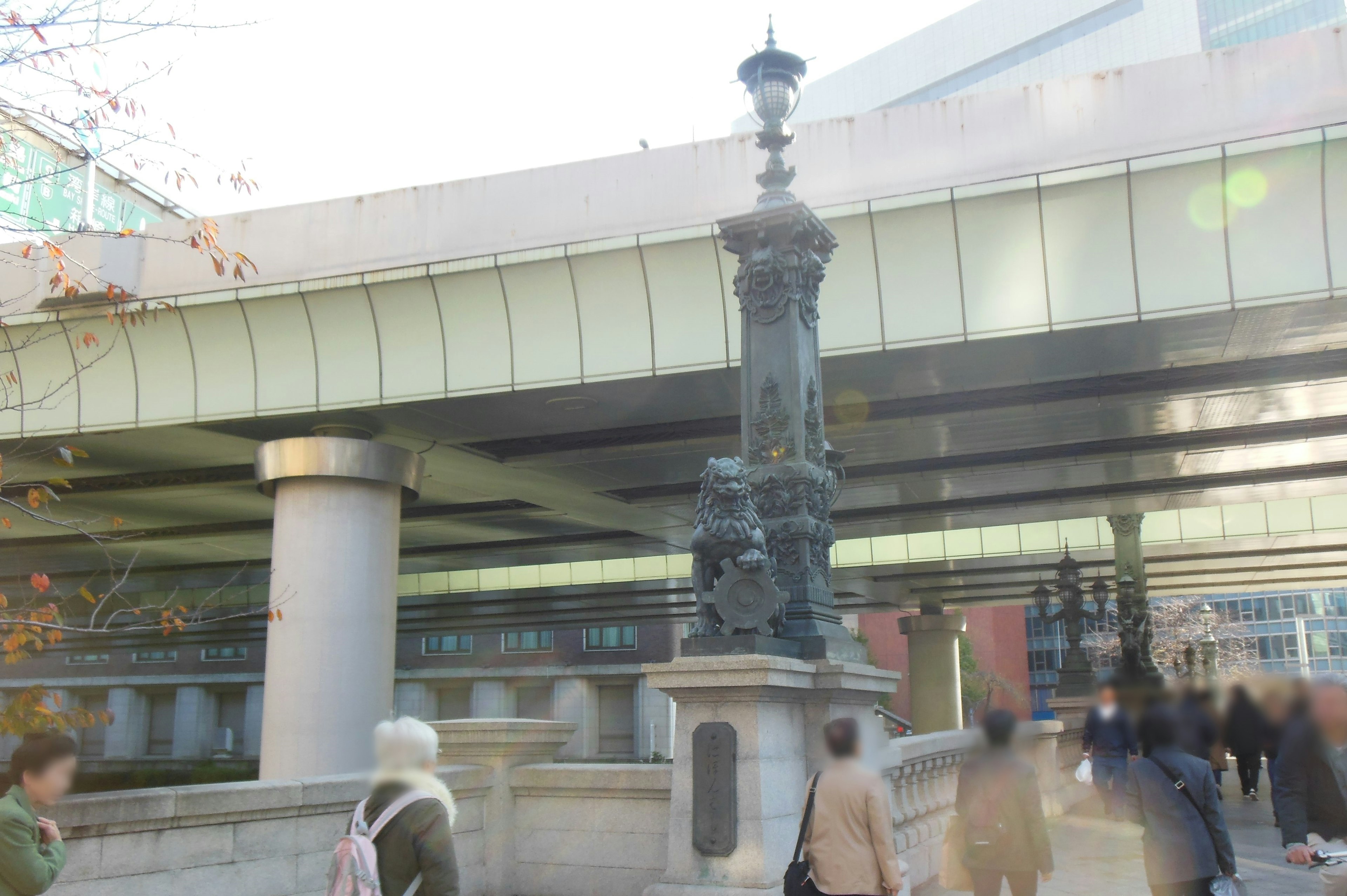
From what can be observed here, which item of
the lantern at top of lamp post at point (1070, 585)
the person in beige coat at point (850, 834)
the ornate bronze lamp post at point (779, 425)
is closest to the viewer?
the person in beige coat at point (850, 834)

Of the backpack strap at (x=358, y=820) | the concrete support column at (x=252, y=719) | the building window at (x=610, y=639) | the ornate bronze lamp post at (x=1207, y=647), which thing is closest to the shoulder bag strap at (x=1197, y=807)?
the backpack strap at (x=358, y=820)

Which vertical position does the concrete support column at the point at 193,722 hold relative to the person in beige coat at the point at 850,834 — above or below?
below

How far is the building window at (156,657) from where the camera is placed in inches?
2564

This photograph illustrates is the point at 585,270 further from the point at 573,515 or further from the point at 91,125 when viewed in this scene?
the point at 573,515

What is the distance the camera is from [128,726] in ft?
217

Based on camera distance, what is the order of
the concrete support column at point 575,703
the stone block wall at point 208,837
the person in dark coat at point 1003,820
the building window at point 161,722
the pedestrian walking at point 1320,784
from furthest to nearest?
the building window at point 161,722, the concrete support column at point 575,703, the person in dark coat at point 1003,820, the stone block wall at point 208,837, the pedestrian walking at point 1320,784

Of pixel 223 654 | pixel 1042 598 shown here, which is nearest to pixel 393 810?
pixel 1042 598

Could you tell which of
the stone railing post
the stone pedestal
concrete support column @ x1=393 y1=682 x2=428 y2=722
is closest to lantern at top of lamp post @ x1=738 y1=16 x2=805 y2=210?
the stone pedestal

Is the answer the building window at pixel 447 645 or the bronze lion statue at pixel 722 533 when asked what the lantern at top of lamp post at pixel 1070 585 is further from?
the building window at pixel 447 645

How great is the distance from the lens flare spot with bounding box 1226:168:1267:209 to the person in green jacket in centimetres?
1384

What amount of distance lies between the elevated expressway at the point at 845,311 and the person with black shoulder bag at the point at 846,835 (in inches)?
→ 327

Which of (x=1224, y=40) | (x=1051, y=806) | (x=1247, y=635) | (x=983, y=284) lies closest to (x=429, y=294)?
(x=983, y=284)

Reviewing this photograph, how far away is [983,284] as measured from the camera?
48.1ft

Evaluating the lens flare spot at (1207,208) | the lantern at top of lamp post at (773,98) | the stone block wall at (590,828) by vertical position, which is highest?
the lens flare spot at (1207,208)
